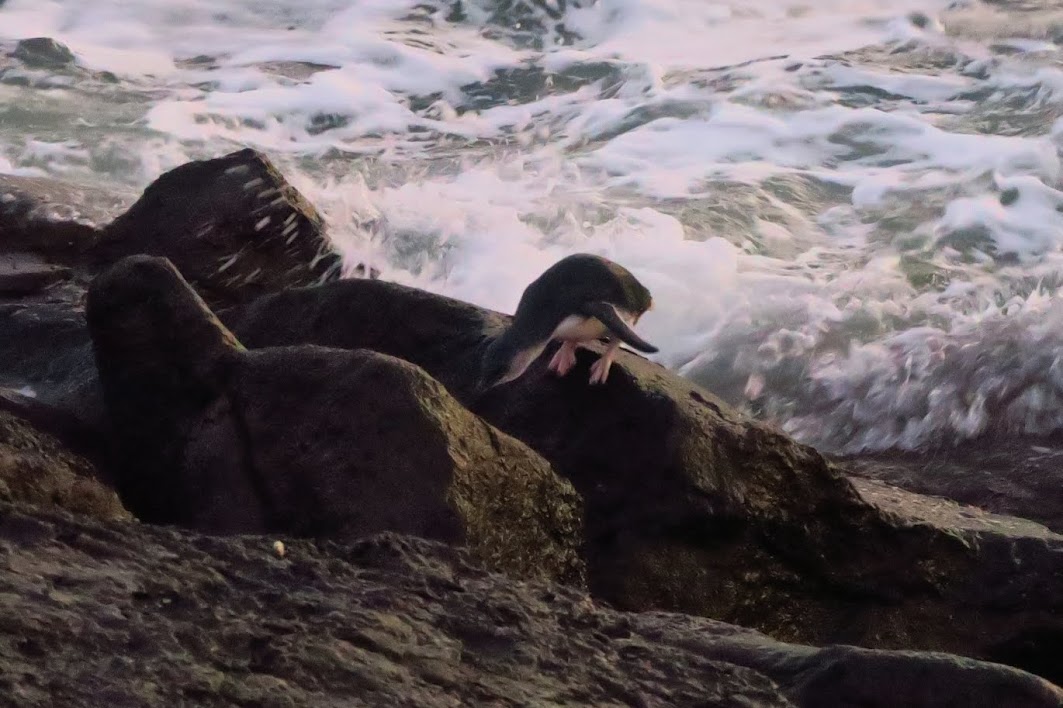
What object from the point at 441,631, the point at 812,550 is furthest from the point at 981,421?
the point at 441,631

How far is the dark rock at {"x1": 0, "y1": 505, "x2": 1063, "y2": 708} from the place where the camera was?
219cm

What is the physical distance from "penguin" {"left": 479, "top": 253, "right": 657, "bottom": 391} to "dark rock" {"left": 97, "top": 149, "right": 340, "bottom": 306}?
187 cm

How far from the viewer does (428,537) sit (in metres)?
3.34

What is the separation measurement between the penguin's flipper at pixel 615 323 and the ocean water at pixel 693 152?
302cm

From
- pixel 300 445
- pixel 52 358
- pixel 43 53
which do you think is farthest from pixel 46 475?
pixel 43 53

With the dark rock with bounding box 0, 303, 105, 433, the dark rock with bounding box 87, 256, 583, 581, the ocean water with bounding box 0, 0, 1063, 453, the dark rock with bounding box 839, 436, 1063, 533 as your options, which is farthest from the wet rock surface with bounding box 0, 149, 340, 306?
the dark rock with bounding box 839, 436, 1063, 533

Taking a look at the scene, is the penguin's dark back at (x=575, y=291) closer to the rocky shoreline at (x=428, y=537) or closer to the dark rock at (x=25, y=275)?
the rocky shoreline at (x=428, y=537)

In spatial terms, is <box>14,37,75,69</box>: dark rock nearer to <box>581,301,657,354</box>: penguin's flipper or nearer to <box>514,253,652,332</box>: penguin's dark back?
<box>514,253,652,332</box>: penguin's dark back

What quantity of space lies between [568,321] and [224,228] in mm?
2143

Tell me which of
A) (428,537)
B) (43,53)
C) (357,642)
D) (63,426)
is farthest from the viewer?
(43,53)

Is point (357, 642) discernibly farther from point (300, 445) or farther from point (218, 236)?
point (218, 236)

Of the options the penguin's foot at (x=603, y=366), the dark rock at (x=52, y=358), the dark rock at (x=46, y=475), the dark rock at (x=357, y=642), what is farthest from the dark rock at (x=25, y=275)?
the dark rock at (x=357, y=642)

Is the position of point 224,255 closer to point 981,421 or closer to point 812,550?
point 812,550

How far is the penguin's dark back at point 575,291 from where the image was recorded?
4.57m
